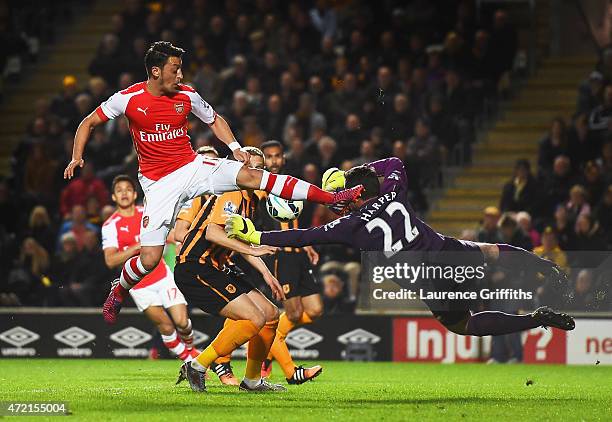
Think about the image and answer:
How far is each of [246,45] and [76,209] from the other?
4.61 metres

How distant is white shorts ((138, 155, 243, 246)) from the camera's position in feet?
35.6

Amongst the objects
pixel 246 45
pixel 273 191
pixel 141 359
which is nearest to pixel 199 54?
pixel 246 45

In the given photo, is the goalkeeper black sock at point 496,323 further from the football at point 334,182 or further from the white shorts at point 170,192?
the white shorts at point 170,192

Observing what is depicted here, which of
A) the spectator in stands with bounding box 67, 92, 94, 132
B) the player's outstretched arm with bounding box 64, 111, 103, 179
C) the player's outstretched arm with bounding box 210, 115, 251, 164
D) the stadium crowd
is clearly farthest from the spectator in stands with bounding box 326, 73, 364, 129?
the player's outstretched arm with bounding box 64, 111, 103, 179

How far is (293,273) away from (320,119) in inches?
277

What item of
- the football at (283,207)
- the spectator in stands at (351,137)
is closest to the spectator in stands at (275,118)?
the spectator in stands at (351,137)

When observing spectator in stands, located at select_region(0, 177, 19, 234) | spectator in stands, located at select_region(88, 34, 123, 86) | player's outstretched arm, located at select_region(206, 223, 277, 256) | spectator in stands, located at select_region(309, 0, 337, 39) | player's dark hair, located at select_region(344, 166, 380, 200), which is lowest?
player's outstretched arm, located at select_region(206, 223, 277, 256)

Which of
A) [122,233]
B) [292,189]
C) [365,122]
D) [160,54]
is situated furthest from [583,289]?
[365,122]

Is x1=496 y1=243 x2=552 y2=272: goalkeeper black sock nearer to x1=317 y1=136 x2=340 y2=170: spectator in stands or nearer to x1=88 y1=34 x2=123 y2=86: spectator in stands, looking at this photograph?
x1=317 y1=136 x2=340 y2=170: spectator in stands

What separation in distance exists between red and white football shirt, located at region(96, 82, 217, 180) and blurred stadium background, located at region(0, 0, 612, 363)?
486 centimetres

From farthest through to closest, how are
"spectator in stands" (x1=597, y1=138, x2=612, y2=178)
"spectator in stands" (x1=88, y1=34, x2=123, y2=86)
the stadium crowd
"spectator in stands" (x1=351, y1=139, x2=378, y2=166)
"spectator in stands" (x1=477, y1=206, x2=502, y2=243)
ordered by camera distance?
1. "spectator in stands" (x1=88, y1=34, x2=123, y2=86)
2. "spectator in stands" (x1=351, y1=139, x2=378, y2=166)
3. the stadium crowd
4. "spectator in stands" (x1=597, y1=138, x2=612, y2=178)
5. "spectator in stands" (x1=477, y1=206, x2=502, y2=243)

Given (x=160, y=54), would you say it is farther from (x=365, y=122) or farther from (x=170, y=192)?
(x=365, y=122)

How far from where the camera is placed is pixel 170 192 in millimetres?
10891

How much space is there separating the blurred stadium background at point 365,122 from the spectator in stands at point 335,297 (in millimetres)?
27
